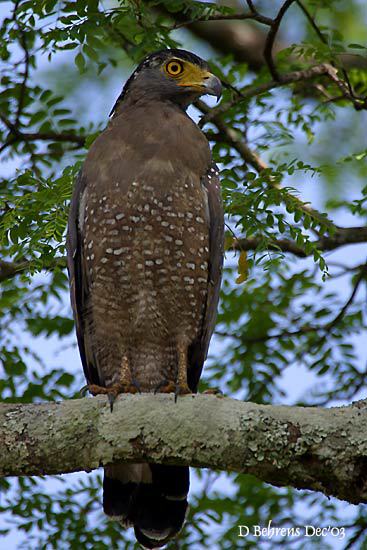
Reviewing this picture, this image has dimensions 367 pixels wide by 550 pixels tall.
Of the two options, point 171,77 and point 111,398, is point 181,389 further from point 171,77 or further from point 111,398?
point 171,77

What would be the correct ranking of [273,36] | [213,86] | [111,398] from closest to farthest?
[111,398] < [213,86] < [273,36]

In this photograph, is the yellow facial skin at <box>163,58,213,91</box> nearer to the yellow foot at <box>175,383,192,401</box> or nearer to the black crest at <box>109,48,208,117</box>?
the black crest at <box>109,48,208,117</box>

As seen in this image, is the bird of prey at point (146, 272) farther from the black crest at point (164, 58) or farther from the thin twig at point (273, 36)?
the thin twig at point (273, 36)

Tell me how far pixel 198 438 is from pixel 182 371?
3.92 ft

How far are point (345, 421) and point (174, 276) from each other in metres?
1.68

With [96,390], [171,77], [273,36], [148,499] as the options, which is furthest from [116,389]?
[273,36]

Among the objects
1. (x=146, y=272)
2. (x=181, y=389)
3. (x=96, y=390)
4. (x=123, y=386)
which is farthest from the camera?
(x=146, y=272)

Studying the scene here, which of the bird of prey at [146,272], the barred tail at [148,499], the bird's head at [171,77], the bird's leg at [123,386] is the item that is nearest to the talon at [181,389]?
the bird of prey at [146,272]

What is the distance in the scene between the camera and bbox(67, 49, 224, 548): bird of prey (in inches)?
203

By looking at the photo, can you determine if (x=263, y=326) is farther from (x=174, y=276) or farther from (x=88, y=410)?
(x=88, y=410)

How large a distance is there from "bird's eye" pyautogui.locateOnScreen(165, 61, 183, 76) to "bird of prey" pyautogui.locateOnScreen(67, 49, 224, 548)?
0.47 m

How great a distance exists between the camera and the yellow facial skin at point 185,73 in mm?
6047

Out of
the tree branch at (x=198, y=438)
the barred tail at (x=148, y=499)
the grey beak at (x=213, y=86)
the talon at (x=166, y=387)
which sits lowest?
the barred tail at (x=148, y=499)

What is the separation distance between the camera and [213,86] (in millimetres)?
5898
